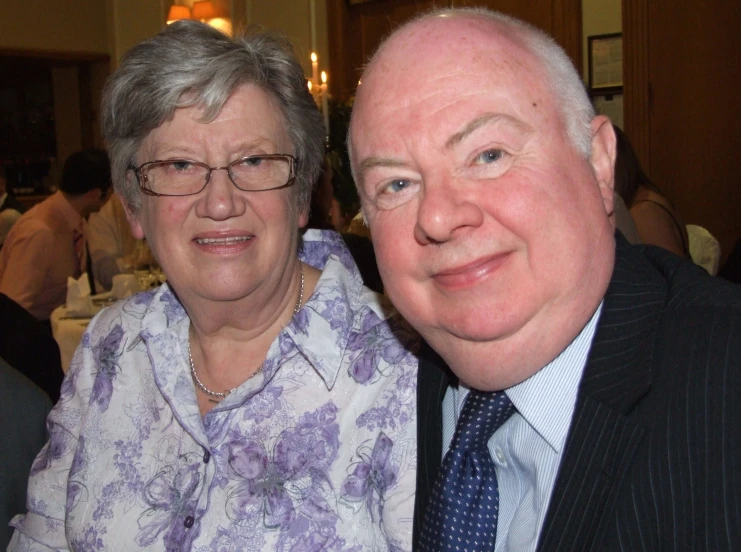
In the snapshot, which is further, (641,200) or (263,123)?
(641,200)

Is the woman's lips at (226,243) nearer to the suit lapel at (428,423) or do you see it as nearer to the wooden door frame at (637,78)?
the suit lapel at (428,423)

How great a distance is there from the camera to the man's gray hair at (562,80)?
1.15 meters

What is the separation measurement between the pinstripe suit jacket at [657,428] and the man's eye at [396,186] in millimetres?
357

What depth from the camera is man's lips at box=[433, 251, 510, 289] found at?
3.58 ft

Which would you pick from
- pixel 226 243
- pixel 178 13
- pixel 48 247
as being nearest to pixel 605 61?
pixel 178 13

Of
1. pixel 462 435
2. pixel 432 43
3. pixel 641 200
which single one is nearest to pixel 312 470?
pixel 462 435

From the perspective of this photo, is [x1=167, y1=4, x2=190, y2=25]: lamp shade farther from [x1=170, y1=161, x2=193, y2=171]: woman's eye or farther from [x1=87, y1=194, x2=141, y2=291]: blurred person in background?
[x1=170, y1=161, x2=193, y2=171]: woman's eye

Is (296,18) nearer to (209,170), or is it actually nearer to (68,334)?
(68,334)

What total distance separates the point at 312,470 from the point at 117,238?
443cm

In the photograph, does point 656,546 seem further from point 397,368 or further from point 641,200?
point 641,200

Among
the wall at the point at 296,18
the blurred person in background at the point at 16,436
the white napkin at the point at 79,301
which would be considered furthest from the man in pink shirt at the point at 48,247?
the blurred person in background at the point at 16,436

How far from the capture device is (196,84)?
1.65 metres

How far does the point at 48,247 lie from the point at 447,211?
15.2ft

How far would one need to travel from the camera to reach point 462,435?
1252 mm
